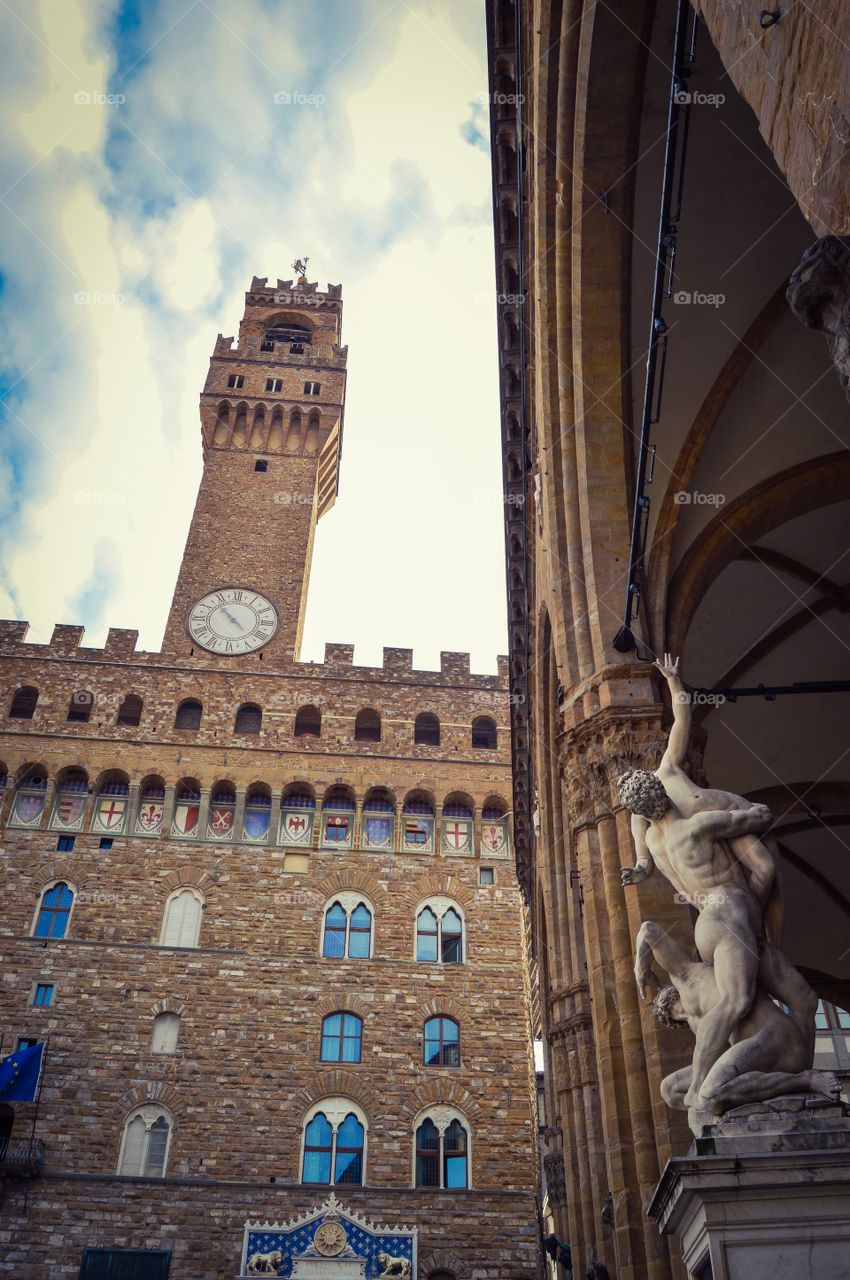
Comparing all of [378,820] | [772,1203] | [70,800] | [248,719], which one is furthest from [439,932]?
[772,1203]

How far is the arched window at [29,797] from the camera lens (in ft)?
86.8

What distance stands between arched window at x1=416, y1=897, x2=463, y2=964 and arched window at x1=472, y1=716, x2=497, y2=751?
4533mm

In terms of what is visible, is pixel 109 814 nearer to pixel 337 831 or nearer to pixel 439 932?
pixel 337 831

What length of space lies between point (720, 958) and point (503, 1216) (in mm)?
19920

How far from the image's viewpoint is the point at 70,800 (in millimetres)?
26875

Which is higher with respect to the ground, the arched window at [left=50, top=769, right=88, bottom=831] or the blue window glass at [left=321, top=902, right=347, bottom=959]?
the arched window at [left=50, top=769, right=88, bottom=831]

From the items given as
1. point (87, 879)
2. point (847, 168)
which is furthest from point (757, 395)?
point (87, 879)

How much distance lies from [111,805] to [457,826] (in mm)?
8478

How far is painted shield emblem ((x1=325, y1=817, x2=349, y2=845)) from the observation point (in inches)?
1070
